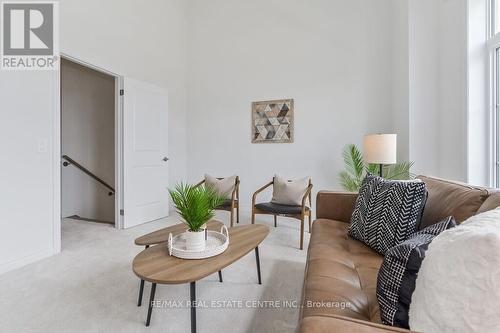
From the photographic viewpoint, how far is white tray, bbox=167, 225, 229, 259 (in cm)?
134

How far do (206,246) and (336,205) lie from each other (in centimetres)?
114

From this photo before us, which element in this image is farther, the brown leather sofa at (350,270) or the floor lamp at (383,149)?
the floor lamp at (383,149)

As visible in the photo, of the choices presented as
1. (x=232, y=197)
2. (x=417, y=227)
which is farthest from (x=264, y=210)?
(x=417, y=227)

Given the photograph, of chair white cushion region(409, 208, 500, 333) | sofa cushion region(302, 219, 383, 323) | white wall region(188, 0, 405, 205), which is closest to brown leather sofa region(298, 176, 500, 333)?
sofa cushion region(302, 219, 383, 323)

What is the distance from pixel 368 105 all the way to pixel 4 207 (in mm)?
4026

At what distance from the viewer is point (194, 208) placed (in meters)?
1.33

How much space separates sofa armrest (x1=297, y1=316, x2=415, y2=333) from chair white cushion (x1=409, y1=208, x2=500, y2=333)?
9cm

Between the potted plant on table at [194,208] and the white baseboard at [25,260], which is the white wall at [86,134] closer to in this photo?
the white baseboard at [25,260]

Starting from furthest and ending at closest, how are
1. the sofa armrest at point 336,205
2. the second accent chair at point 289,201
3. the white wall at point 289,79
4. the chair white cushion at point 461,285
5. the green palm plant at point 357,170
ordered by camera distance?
the white wall at point 289,79 < the green palm plant at point 357,170 < the second accent chair at point 289,201 < the sofa armrest at point 336,205 < the chair white cushion at point 461,285

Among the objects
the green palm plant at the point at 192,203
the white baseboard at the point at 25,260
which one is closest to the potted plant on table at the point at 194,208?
the green palm plant at the point at 192,203

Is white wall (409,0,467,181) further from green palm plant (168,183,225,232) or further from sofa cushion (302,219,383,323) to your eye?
green palm plant (168,183,225,232)

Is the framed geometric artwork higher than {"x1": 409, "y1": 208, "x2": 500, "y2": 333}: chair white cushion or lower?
higher

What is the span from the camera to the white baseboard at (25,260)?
214 centimetres

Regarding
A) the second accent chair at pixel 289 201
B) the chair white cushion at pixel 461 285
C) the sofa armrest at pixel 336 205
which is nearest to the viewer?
the chair white cushion at pixel 461 285
